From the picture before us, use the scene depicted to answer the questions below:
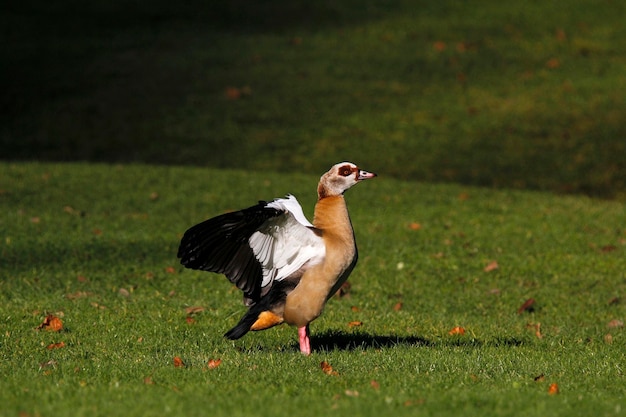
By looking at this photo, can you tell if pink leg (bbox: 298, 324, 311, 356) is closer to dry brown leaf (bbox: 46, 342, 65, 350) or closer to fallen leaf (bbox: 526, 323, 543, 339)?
dry brown leaf (bbox: 46, 342, 65, 350)

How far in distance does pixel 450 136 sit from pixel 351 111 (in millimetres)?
2744

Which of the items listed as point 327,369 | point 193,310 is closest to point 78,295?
point 193,310

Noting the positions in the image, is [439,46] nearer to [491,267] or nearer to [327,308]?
[491,267]

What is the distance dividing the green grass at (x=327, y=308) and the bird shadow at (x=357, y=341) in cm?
4

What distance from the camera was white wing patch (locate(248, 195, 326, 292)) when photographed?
7.92 metres

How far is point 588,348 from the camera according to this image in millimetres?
9242

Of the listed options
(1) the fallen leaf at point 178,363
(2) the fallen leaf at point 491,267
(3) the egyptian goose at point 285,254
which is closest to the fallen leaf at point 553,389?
(3) the egyptian goose at point 285,254

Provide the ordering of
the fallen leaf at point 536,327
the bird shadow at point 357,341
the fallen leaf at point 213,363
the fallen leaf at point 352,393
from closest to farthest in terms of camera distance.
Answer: the fallen leaf at point 352,393 < the fallen leaf at point 213,363 < the bird shadow at point 357,341 < the fallen leaf at point 536,327

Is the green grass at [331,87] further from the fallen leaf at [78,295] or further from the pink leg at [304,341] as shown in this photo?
the pink leg at [304,341]

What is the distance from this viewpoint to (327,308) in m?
11.3

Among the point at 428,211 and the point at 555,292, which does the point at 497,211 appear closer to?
the point at 428,211

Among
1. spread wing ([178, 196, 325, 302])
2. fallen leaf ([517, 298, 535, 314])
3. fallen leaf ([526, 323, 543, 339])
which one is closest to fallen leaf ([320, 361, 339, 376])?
spread wing ([178, 196, 325, 302])

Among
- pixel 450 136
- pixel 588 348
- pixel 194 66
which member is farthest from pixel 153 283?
pixel 194 66

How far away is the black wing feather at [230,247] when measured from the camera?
7785 millimetres
